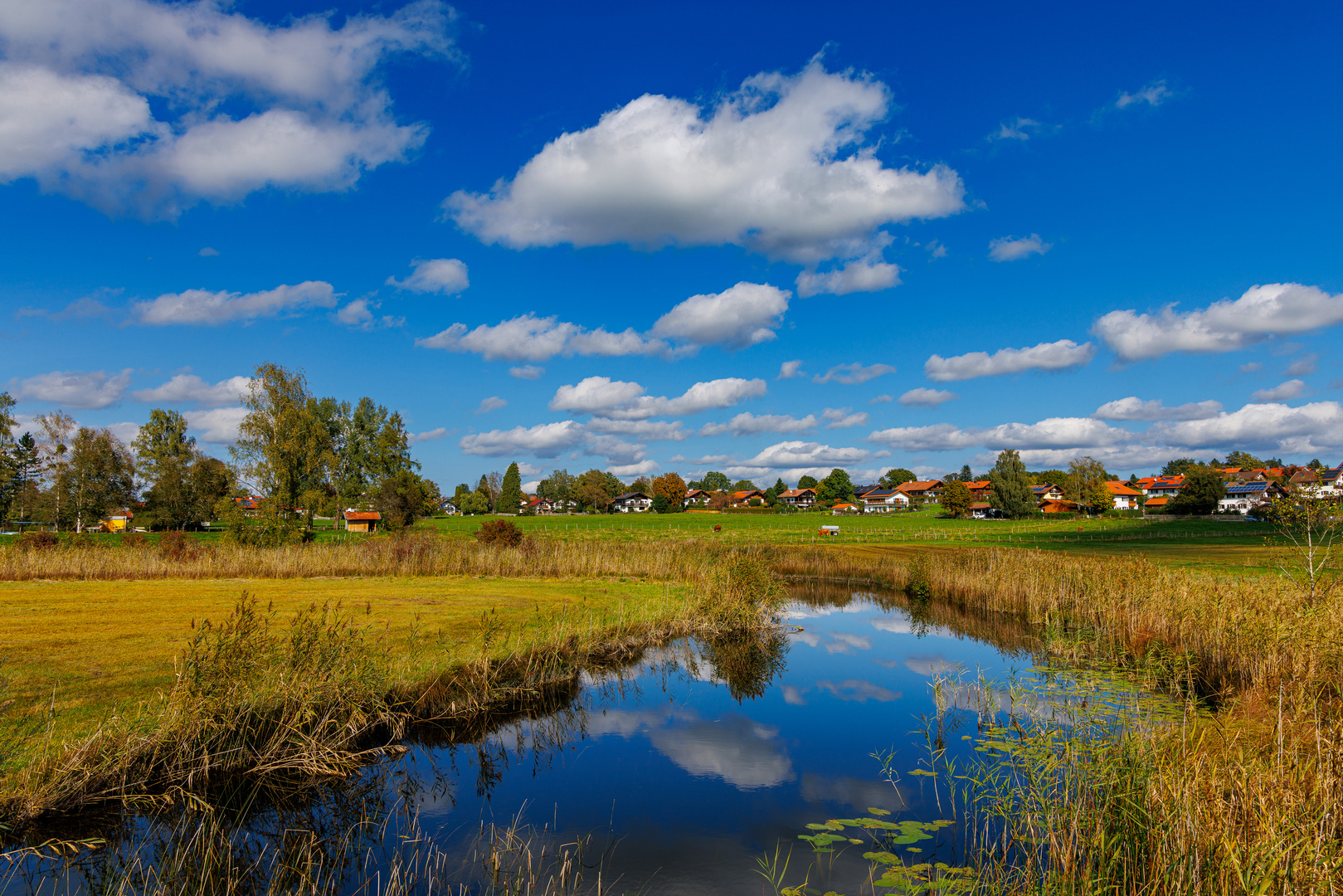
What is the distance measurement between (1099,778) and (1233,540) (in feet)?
185

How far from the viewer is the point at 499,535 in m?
30.8

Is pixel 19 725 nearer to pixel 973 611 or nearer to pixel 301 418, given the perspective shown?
pixel 973 611

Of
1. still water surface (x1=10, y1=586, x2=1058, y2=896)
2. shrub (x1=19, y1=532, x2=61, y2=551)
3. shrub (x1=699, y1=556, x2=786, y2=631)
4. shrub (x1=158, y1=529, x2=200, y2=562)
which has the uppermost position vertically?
shrub (x1=19, y1=532, x2=61, y2=551)

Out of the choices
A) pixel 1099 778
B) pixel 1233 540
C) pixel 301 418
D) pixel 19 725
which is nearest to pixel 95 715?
pixel 19 725

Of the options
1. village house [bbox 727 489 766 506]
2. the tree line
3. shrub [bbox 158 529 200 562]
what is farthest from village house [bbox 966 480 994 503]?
shrub [bbox 158 529 200 562]

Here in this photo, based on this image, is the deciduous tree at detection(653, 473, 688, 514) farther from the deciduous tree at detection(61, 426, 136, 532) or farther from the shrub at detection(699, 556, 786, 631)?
the shrub at detection(699, 556, 786, 631)

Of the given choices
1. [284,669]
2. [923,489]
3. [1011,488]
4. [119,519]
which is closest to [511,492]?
[119,519]

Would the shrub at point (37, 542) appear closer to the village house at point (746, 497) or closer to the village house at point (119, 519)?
the village house at point (119, 519)

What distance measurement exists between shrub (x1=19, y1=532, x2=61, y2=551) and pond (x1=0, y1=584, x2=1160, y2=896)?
24.9 m

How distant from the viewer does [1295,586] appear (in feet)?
43.8

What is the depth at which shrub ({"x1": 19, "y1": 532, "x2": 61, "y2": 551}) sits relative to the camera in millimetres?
25219

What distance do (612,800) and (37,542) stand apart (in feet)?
99.7

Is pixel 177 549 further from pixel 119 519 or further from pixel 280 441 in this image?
pixel 119 519

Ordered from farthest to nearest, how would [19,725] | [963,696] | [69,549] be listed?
[69,549] → [963,696] → [19,725]
